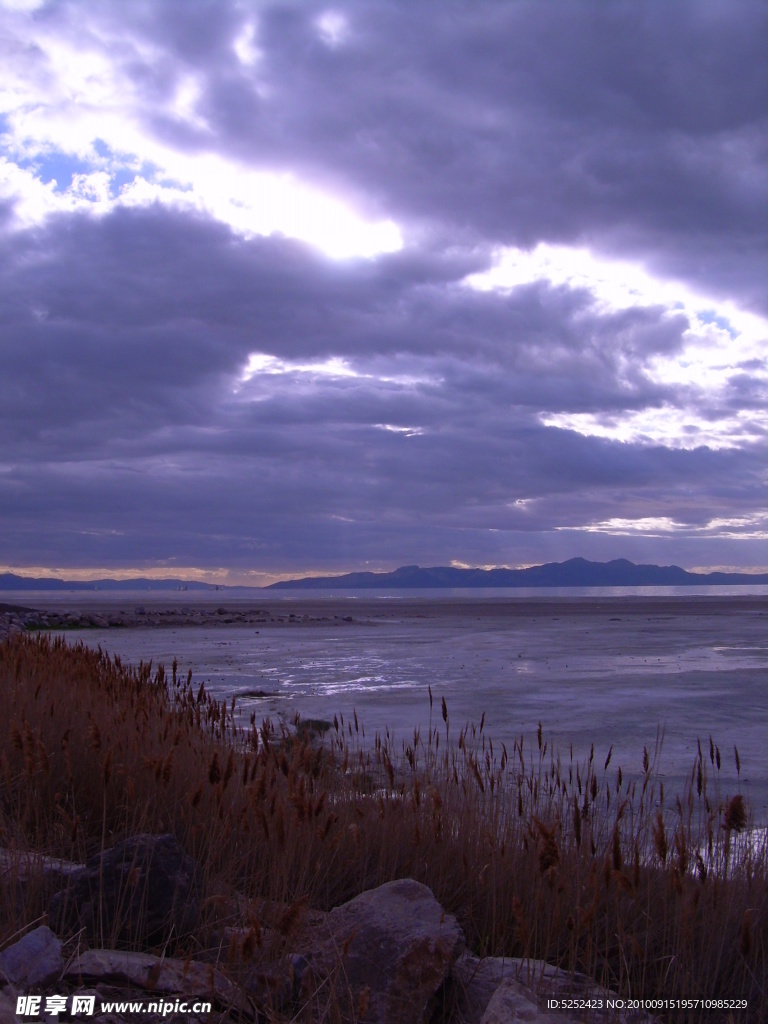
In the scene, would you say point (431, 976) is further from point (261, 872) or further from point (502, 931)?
point (261, 872)

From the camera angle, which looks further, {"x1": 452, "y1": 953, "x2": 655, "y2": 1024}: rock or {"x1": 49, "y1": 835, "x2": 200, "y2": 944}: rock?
{"x1": 49, "y1": 835, "x2": 200, "y2": 944}: rock

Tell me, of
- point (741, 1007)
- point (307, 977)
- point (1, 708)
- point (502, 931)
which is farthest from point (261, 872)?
point (1, 708)

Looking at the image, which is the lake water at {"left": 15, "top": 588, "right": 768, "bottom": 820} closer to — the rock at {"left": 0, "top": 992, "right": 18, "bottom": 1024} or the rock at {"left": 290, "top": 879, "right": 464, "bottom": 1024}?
the rock at {"left": 290, "top": 879, "right": 464, "bottom": 1024}

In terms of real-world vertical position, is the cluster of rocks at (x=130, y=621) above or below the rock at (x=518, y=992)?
below

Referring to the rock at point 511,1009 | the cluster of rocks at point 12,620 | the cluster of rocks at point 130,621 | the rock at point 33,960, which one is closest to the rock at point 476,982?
the rock at point 511,1009

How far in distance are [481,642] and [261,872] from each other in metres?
23.4

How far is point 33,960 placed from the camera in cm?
315

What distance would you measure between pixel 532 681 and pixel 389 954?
1282 cm

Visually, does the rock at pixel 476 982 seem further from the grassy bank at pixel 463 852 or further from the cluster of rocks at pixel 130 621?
the cluster of rocks at pixel 130 621

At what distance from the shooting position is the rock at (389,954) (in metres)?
3.23

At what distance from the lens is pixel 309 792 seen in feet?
17.2

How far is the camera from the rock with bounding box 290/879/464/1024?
3232 mm

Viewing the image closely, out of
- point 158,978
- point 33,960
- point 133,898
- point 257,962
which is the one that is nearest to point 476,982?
point 257,962

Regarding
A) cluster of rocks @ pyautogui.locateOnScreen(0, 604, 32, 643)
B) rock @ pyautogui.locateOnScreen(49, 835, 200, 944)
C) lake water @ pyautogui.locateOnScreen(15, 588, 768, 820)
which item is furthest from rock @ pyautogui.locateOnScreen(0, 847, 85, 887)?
cluster of rocks @ pyautogui.locateOnScreen(0, 604, 32, 643)
